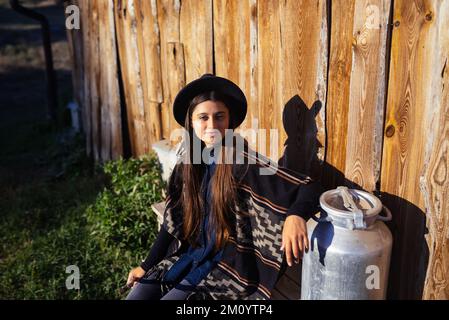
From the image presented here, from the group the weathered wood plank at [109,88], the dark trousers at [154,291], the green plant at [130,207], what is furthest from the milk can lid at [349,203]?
the weathered wood plank at [109,88]

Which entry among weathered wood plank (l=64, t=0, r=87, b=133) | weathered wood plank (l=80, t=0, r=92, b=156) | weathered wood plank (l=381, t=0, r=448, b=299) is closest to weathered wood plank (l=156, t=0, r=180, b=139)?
weathered wood plank (l=80, t=0, r=92, b=156)

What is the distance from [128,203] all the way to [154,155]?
0.72 metres

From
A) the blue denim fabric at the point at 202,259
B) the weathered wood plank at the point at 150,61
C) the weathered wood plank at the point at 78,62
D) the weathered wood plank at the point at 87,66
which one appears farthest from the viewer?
the weathered wood plank at the point at 78,62

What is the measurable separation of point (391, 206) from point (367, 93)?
2.12ft

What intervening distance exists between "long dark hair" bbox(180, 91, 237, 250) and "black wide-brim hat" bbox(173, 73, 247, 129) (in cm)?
3

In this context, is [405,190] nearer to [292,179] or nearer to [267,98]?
[292,179]

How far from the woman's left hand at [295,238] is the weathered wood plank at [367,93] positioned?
556 millimetres

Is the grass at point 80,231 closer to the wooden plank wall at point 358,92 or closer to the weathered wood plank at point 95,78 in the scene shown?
the weathered wood plank at point 95,78

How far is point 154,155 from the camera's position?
5129 millimetres

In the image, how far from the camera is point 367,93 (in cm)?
256

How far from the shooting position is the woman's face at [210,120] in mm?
2777

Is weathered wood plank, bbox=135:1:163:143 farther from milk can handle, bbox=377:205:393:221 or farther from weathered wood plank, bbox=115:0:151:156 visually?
milk can handle, bbox=377:205:393:221

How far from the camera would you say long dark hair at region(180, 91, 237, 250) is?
277 centimetres

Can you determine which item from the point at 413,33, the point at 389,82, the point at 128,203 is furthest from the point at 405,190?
the point at 128,203
